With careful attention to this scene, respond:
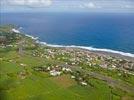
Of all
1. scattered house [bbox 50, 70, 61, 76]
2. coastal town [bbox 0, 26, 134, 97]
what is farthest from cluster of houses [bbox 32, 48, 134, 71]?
scattered house [bbox 50, 70, 61, 76]

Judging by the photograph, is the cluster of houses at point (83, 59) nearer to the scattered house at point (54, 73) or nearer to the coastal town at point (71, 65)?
the coastal town at point (71, 65)

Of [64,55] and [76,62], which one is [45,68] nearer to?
[76,62]

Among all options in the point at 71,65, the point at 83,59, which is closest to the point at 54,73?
the point at 71,65

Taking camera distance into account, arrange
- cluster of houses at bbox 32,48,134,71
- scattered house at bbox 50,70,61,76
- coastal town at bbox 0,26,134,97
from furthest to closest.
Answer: cluster of houses at bbox 32,48,134,71 < scattered house at bbox 50,70,61,76 < coastal town at bbox 0,26,134,97

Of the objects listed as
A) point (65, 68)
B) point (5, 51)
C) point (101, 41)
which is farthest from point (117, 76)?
point (101, 41)

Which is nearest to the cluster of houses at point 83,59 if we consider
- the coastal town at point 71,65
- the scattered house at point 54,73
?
the coastal town at point 71,65

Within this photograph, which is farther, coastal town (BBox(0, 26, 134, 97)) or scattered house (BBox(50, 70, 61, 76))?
scattered house (BBox(50, 70, 61, 76))

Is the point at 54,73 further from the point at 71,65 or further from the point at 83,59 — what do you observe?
the point at 83,59

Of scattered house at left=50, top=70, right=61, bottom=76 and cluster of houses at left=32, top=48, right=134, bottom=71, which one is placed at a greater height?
cluster of houses at left=32, top=48, right=134, bottom=71

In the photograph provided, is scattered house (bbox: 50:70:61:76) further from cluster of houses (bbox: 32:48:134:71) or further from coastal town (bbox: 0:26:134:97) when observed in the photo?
cluster of houses (bbox: 32:48:134:71)
